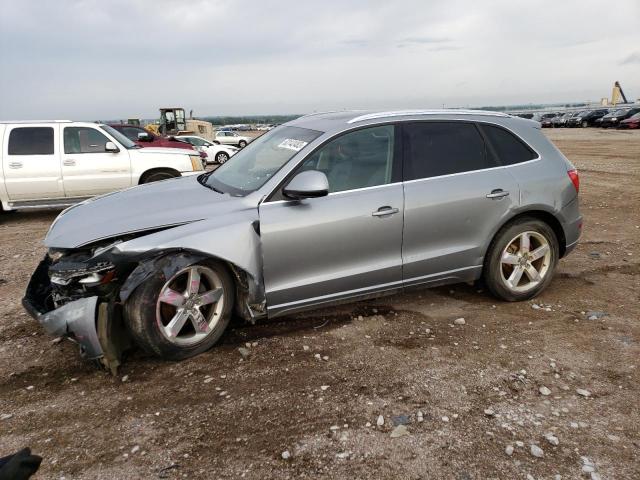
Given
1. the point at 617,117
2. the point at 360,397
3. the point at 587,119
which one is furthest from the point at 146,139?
the point at 587,119

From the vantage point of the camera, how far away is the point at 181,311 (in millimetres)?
3381

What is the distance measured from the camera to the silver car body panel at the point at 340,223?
3420 mm

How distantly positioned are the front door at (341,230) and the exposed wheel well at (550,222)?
1085 millimetres

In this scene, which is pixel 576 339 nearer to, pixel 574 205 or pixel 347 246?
pixel 574 205

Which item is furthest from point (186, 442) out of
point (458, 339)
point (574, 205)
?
point (574, 205)

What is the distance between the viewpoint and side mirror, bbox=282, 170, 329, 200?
11.2 ft

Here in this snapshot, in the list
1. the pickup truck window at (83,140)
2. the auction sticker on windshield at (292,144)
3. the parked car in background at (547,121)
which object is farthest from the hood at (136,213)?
the parked car in background at (547,121)

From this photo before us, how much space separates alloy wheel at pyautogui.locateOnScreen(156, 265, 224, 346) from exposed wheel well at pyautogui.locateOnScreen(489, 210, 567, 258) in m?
2.38

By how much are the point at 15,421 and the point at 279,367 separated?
1.61 m

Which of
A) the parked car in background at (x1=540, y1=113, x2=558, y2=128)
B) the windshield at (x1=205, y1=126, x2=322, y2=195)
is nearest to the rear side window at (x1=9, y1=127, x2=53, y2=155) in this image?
the windshield at (x1=205, y1=126, x2=322, y2=195)

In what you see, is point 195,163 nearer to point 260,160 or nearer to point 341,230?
point 260,160

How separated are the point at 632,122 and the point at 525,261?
3962cm

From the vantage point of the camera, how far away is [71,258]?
10.9ft

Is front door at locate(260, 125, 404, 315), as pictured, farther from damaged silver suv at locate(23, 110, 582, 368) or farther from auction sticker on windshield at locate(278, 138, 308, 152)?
auction sticker on windshield at locate(278, 138, 308, 152)
